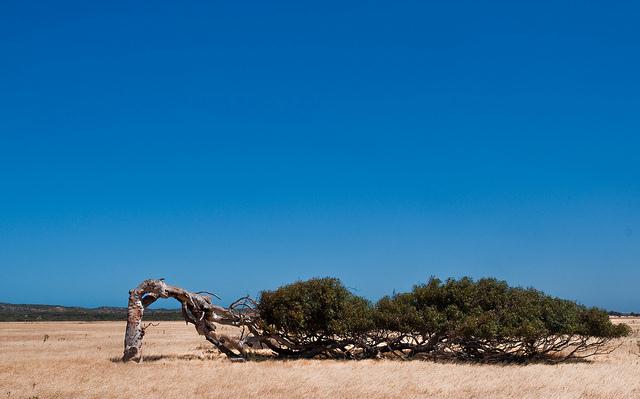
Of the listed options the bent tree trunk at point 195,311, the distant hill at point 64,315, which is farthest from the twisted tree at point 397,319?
the distant hill at point 64,315

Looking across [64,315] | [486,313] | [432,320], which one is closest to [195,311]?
[432,320]

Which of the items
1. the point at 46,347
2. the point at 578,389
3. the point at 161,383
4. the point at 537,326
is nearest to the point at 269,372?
the point at 161,383

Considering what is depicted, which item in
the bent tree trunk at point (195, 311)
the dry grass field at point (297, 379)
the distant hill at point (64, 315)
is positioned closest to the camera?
the dry grass field at point (297, 379)

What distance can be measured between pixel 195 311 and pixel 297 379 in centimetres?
978

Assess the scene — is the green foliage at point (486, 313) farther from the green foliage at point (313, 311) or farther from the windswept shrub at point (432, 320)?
the green foliage at point (313, 311)

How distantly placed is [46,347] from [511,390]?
27.3 meters

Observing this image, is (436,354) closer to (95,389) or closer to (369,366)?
(369,366)

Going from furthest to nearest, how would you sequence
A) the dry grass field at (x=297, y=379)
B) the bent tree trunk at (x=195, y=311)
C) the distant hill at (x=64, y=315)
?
the distant hill at (x=64, y=315)
the bent tree trunk at (x=195, y=311)
the dry grass field at (x=297, y=379)

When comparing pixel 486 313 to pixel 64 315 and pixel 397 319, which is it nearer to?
pixel 397 319

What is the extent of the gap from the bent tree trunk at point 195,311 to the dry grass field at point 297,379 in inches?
54.9

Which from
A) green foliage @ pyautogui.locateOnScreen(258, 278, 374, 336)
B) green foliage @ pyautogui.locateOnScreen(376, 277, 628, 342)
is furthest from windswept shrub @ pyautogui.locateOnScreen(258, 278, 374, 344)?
green foliage @ pyautogui.locateOnScreen(376, 277, 628, 342)

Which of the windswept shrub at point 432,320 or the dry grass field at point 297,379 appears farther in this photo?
the windswept shrub at point 432,320

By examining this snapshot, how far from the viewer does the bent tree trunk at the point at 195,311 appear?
27.7 m

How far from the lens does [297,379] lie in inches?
824
